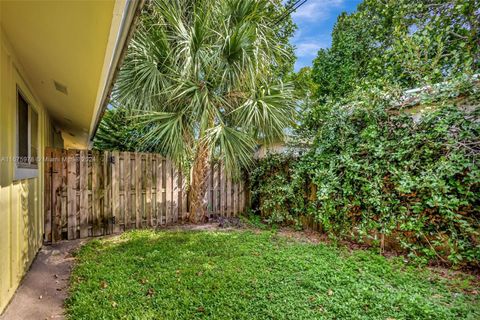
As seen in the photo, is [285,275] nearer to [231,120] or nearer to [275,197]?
[275,197]

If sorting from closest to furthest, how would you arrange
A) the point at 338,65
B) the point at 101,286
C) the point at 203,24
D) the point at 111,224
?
the point at 101,286
the point at 203,24
the point at 111,224
the point at 338,65

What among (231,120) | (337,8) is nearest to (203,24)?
(231,120)

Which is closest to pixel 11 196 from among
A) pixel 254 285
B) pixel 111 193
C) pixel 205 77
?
pixel 111 193

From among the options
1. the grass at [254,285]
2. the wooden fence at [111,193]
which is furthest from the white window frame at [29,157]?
the grass at [254,285]

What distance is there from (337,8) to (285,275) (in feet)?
39.3

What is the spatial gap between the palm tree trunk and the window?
2983 mm

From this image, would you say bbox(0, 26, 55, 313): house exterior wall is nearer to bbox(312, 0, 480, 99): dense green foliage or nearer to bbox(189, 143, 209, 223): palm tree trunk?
bbox(189, 143, 209, 223): palm tree trunk

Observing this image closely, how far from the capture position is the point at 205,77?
5059 millimetres

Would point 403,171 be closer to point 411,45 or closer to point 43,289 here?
point 411,45

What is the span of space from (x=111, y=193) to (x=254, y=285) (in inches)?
149

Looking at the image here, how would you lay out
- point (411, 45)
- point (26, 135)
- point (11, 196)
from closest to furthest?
point (11, 196)
point (26, 135)
point (411, 45)

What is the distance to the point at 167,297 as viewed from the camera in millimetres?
2631

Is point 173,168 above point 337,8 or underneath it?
underneath

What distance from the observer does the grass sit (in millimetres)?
2367
